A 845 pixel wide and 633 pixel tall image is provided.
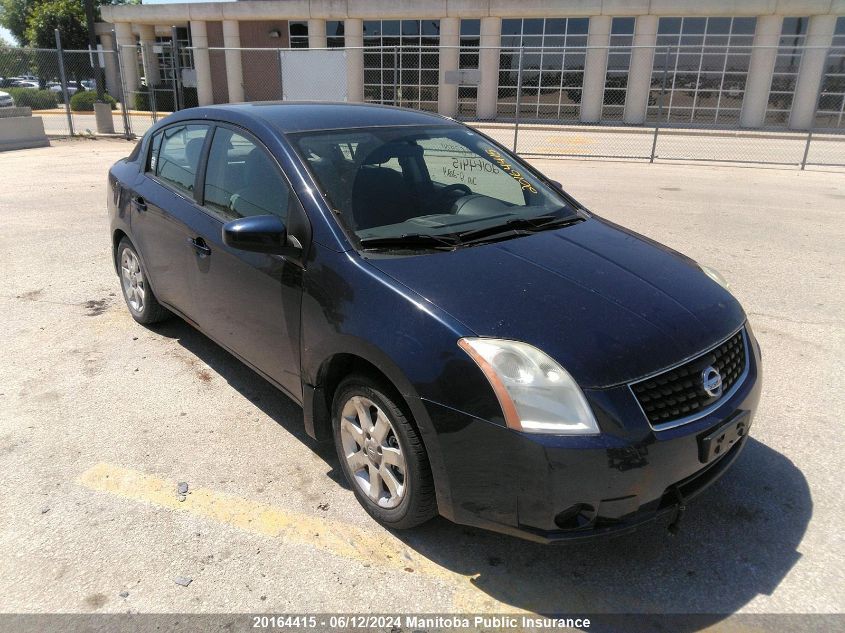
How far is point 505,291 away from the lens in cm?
257

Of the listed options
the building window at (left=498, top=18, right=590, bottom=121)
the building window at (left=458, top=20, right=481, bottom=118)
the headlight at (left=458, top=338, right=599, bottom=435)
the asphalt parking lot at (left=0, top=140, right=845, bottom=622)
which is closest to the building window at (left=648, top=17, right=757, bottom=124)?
the building window at (left=498, top=18, right=590, bottom=121)

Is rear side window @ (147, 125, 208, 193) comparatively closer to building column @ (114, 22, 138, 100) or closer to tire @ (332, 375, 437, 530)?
tire @ (332, 375, 437, 530)

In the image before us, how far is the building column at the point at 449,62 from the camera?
25000 mm

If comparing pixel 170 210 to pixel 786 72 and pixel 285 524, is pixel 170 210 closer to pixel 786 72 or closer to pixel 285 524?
pixel 285 524

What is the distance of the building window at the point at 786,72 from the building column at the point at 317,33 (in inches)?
700

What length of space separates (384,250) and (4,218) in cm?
782

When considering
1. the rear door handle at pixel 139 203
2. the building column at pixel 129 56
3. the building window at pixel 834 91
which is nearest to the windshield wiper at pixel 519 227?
the rear door handle at pixel 139 203

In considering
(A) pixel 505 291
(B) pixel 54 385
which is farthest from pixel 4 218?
(A) pixel 505 291

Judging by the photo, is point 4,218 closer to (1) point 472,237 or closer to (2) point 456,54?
(1) point 472,237

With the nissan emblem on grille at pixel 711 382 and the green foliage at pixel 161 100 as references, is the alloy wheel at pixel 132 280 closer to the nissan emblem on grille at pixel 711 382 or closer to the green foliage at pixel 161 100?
the nissan emblem on grille at pixel 711 382

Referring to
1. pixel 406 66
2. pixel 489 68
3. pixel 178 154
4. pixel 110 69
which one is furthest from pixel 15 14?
pixel 178 154

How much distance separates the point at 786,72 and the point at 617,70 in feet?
18.9

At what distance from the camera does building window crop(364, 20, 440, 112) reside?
25.5 metres

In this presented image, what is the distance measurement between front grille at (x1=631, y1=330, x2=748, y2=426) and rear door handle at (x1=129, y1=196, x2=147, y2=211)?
3.51 m
